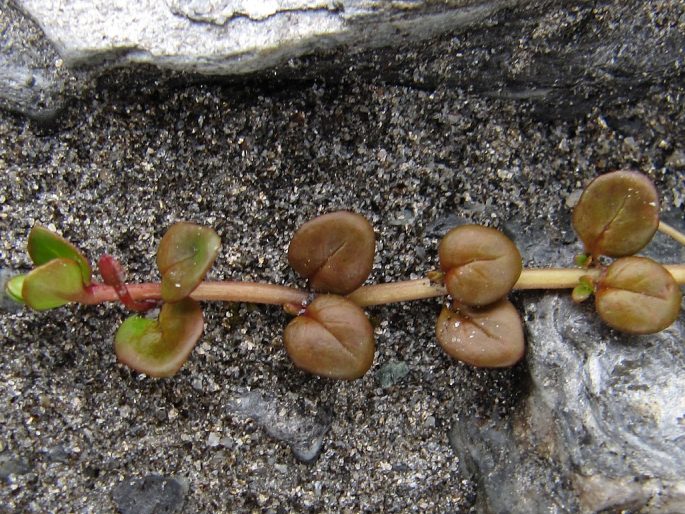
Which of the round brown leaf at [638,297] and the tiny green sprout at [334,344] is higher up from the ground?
the round brown leaf at [638,297]

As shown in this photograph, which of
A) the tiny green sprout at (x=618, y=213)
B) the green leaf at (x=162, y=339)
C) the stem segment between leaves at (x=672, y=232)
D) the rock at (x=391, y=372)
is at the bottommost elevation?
the rock at (x=391, y=372)

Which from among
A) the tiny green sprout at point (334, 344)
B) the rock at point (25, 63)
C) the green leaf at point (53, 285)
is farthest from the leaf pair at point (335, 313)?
the rock at point (25, 63)

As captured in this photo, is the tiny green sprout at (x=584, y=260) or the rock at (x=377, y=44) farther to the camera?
the tiny green sprout at (x=584, y=260)

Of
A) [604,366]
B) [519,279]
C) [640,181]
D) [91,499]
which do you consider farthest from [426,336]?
[91,499]

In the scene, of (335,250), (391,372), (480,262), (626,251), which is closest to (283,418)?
(391,372)

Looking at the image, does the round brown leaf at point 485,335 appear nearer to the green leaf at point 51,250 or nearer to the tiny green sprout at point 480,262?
the tiny green sprout at point 480,262

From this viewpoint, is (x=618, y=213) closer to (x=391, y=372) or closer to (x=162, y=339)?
(x=391, y=372)
